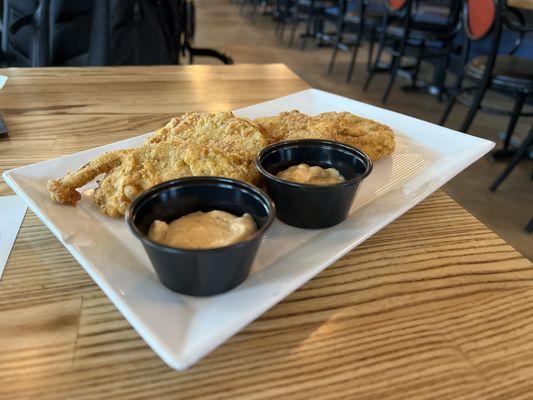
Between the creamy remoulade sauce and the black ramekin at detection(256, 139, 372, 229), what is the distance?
5.1 inches

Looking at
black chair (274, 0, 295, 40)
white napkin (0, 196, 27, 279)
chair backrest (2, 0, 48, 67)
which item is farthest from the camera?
black chair (274, 0, 295, 40)

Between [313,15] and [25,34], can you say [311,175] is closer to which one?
[25,34]

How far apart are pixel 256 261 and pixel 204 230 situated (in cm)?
11

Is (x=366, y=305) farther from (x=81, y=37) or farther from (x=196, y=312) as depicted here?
(x=81, y=37)

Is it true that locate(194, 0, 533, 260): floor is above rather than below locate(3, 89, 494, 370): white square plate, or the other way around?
below

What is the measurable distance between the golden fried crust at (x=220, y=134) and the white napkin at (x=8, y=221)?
1.03ft

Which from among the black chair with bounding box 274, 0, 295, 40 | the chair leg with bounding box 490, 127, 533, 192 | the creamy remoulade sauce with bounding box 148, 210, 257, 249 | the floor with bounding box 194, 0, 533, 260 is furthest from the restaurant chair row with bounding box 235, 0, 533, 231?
the creamy remoulade sauce with bounding box 148, 210, 257, 249

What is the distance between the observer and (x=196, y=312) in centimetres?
60

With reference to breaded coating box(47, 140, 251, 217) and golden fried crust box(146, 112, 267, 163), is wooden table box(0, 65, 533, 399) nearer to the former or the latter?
breaded coating box(47, 140, 251, 217)

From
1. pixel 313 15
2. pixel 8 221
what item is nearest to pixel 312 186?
pixel 8 221

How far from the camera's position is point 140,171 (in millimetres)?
880

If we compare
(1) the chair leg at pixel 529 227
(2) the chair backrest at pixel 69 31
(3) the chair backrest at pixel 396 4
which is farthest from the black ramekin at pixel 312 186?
(3) the chair backrest at pixel 396 4

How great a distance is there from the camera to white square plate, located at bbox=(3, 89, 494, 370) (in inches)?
22.6

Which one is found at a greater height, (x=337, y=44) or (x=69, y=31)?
(x=69, y=31)
